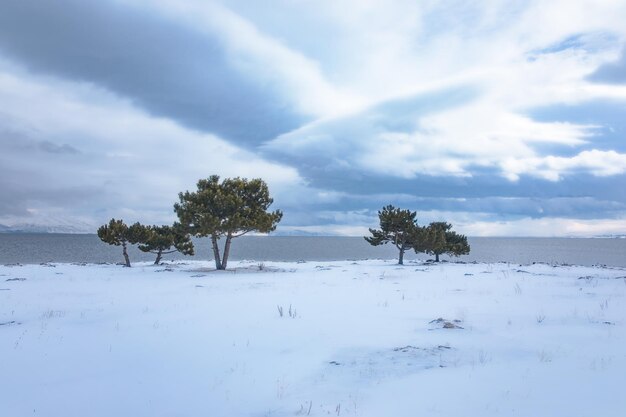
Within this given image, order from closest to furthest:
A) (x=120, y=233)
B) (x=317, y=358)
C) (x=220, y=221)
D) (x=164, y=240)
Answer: (x=317, y=358), (x=220, y=221), (x=120, y=233), (x=164, y=240)

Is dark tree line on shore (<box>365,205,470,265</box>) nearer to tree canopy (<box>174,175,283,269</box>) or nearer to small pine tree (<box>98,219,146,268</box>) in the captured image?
tree canopy (<box>174,175,283,269</box>)

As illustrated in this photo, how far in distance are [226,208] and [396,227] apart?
57.7 ft

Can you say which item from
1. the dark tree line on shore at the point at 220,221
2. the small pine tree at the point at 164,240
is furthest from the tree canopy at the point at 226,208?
the small pine tree at the point at 164,240

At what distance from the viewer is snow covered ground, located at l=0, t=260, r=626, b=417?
6117mm

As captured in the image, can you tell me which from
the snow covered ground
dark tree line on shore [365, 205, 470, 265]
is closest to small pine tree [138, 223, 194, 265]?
dark tree line on shore [365, 205, 470, 265]

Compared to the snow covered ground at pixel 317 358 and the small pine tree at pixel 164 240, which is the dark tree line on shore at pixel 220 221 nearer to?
the small pine tree at pixel 164 240

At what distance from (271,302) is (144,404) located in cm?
957

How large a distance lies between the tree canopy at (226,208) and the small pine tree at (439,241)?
48.3ft

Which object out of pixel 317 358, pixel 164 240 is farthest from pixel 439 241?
pixel 317 358

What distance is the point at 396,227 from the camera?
41.6 metres

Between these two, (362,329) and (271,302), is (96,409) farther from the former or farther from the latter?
(271,302)

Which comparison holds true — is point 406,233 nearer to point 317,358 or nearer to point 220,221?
point 220,221

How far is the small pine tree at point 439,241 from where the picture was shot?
40500 millimetres

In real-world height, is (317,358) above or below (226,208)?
below
